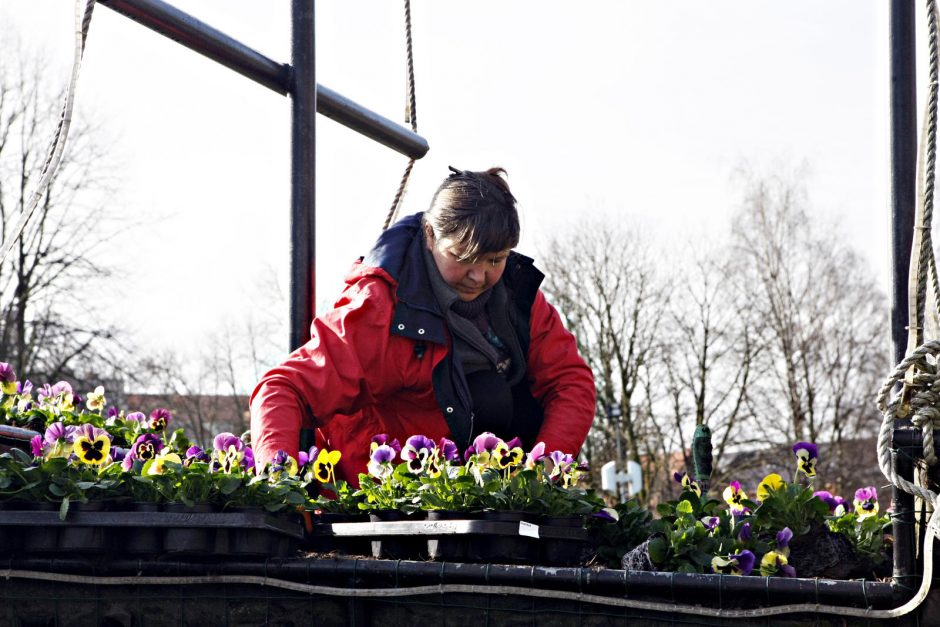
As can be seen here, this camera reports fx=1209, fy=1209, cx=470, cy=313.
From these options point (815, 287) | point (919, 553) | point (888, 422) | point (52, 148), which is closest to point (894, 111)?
point (888, 422)

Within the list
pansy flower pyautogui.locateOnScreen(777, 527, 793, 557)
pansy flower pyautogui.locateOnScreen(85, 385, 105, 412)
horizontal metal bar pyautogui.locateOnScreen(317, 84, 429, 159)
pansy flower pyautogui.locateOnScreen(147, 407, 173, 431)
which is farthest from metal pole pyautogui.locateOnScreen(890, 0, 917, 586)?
pansy flower pyautogui.locateOnScreen(85, 385, 105, 412)

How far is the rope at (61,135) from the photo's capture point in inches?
103

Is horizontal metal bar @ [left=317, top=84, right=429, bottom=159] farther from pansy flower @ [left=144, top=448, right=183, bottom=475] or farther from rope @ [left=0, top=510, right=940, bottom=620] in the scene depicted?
rope @ [left=0, top=510, right=940, bottom=620]

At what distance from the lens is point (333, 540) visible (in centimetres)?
223

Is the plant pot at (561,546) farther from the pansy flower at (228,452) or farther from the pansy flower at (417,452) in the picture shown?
the pansy flower at (228,452)

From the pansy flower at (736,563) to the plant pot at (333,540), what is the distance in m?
0.61

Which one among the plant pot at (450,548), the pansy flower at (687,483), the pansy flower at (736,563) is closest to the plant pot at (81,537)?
the plant pot at (450,548)

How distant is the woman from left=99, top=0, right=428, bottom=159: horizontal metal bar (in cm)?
63

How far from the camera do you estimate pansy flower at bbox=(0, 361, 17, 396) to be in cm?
343

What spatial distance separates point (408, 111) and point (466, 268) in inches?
45.0

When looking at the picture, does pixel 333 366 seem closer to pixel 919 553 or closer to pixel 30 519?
pixel 30 519

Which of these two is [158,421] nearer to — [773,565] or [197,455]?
[197,455]

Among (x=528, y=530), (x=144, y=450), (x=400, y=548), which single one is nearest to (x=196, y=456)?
(x=144, y=450)

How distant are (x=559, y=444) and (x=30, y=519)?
1.55 meters
